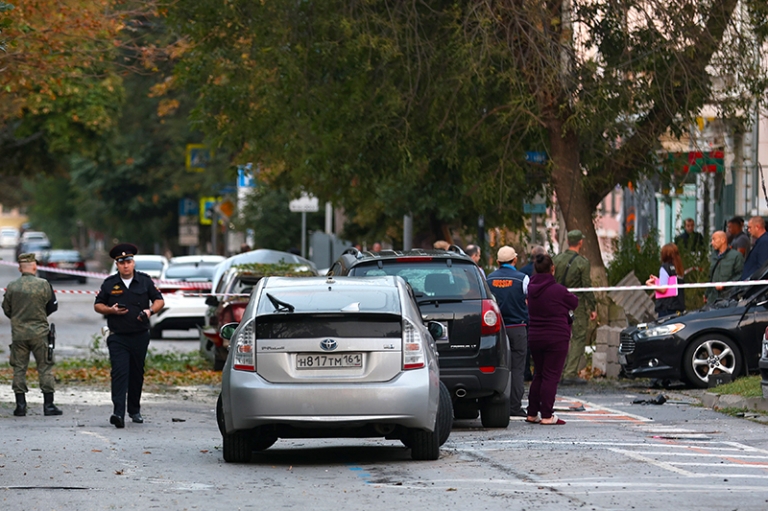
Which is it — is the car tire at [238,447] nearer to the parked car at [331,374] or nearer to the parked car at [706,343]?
the parked car at [331,374]

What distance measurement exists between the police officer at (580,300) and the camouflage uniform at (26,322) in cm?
589

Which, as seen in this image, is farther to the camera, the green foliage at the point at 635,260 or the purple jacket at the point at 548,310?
the green foliage at the point at 635,260

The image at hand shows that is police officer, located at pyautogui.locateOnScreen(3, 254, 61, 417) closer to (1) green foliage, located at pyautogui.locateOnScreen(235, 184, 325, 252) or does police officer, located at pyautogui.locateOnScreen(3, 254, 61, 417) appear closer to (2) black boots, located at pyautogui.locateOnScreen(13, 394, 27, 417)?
(2) black boots, located at pyautogui.locateOnScreen(13, 394, 27, 417)

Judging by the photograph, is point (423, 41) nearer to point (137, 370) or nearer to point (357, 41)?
point (357, 41)

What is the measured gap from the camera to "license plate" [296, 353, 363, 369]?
1075 centimetres

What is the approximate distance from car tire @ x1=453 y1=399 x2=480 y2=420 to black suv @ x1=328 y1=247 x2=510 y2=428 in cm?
14

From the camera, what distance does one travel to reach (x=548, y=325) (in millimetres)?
14070

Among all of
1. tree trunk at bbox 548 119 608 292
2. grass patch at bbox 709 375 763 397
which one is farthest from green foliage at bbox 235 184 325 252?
grass patch at bbox 709 375 763 397

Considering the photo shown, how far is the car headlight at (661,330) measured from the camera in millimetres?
17891

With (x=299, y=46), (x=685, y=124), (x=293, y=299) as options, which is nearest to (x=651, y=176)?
(x=685, y=124)

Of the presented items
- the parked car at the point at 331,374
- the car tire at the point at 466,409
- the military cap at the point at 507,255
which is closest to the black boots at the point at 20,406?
the car tire at the point at 466,409

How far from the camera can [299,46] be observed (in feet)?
66.3

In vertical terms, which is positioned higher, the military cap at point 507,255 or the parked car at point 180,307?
the military cap at point 507,255

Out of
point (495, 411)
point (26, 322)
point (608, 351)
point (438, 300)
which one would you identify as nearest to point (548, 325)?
point (495, 411)
